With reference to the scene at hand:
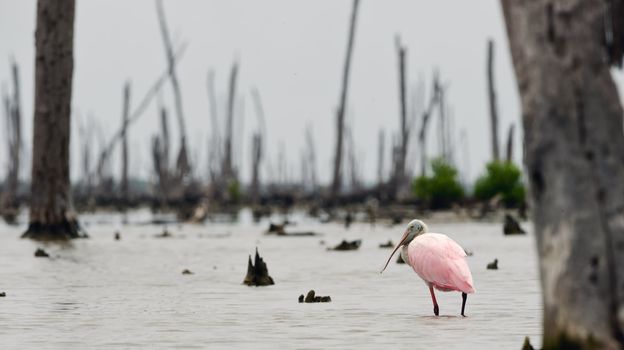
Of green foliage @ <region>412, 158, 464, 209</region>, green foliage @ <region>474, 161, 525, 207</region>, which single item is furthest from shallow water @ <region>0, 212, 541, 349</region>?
green foliage @ <region>474, 161, 525, 207</region>

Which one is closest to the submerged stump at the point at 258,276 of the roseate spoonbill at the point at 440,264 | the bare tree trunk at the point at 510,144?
the roseate spoonbill at the point at 440,264

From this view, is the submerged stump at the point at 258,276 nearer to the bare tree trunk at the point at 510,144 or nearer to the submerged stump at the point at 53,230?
the submerged stump at the point at 53,230

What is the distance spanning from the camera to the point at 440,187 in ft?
144

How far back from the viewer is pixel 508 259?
61.4 feet

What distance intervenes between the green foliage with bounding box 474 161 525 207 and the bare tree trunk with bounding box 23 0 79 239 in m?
23.3

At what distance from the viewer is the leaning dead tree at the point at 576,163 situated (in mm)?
6219

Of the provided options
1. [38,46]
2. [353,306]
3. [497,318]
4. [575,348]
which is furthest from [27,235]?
[575,348]

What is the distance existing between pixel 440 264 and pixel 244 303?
216cm

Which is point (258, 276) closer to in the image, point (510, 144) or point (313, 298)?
point (313, 298)

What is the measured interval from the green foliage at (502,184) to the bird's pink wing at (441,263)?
34.4 meters

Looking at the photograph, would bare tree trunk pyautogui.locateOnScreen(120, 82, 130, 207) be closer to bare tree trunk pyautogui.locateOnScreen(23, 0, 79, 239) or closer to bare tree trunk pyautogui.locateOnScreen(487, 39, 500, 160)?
bare tree trunk pyautogui.locateOnScreen(487, 39, 500, 160)

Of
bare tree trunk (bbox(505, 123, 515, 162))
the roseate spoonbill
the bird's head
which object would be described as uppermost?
bare tree trunk (bbox(505, 123, 515, 162))

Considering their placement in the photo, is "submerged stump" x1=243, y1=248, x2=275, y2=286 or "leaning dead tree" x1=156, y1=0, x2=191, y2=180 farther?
"leaning dead tree" x1=156, y1=0, x2=191, y2=180

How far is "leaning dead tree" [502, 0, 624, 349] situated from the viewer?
6.22 metres
